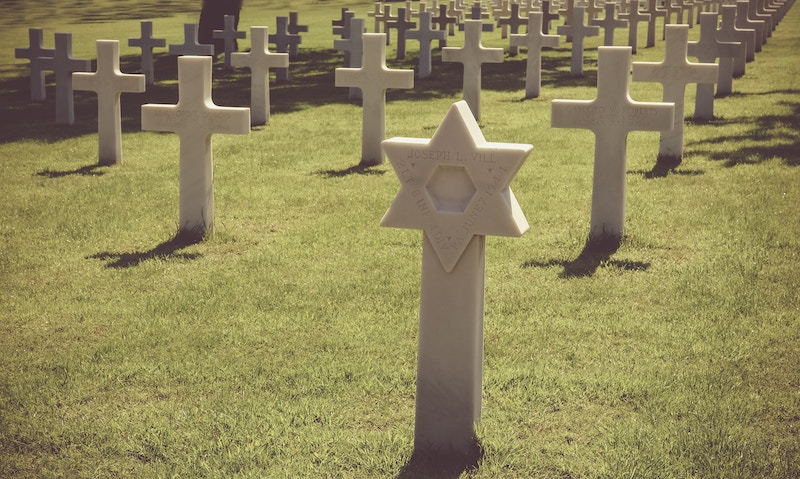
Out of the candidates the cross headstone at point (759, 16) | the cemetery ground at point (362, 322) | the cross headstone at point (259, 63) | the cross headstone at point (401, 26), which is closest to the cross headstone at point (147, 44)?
the cross headstone at point (259, 63)

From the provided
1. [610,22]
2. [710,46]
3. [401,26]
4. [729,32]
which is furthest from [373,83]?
[401,26]

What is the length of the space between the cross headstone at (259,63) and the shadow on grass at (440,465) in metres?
9.69

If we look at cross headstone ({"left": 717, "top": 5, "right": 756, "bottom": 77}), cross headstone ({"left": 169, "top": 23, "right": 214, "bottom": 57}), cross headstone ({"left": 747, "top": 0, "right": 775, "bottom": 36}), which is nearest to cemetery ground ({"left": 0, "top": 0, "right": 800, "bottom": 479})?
cross headstone ({"left": 717, "top": 5, "right": 756, "bottom": 77})

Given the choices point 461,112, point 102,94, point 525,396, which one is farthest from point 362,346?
point 102,94

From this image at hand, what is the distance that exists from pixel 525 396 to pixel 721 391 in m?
0.97

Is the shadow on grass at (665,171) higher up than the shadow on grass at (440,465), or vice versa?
the shadow on grass at (665,171)

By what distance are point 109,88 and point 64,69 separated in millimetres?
3437

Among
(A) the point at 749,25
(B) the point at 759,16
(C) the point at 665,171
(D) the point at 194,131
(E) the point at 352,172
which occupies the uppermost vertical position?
(B) the point at 759,16

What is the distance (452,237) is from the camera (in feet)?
13.3

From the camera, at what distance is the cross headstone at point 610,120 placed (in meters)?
7.44

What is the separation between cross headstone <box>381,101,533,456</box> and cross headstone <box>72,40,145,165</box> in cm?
732

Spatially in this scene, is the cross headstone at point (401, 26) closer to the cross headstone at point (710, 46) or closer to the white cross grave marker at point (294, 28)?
the white cross grave marker at point (294, 28)

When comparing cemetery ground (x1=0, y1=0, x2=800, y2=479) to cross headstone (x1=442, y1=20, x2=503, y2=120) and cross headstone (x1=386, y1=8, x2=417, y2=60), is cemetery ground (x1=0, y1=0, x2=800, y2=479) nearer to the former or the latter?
cross headstone (x1=442, y1=20, x2=503, y2=120)

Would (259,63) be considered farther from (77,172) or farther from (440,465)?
(440,465)
